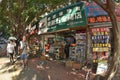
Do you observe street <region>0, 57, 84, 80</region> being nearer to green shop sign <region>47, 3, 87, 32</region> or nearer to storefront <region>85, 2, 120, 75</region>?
storefront <region>85, 2, 120, 75</region>

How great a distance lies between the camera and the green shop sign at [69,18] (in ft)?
43.3

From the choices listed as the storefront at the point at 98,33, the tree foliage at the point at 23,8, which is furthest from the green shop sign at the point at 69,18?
the tree foliage at the point at 23,8

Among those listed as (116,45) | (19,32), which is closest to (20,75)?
(116,45)

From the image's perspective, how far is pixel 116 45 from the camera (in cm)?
877

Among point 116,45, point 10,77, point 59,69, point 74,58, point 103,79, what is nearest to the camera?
point 116,45

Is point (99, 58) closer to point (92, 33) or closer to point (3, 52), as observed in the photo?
point (92, 33)

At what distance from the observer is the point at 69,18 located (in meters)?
14.5

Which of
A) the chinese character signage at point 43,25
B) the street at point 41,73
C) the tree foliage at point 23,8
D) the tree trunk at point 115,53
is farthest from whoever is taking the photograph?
the chinese character signage at point 43,25

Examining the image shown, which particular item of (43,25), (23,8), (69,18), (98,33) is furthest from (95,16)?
(43,25)

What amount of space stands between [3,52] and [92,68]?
1488cm

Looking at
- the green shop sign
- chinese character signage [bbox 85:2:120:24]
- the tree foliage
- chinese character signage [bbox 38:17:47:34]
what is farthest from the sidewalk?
chinese character signage [bbox 38:17:47:34]

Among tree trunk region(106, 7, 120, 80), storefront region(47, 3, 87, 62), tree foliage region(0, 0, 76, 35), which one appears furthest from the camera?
tree foliage region(0, 0, 76, 35)

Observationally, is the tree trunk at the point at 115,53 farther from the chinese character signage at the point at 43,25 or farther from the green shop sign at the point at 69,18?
the chinese character signage at the point at 43,25

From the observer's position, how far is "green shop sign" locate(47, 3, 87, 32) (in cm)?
1319
